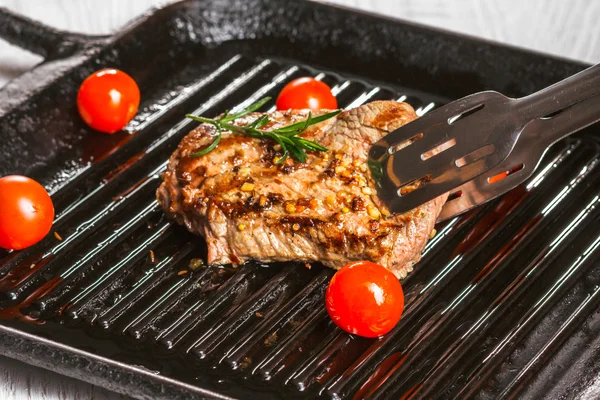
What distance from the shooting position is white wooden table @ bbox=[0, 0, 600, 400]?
6.85m

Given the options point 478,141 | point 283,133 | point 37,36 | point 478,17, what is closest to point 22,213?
point 283,133

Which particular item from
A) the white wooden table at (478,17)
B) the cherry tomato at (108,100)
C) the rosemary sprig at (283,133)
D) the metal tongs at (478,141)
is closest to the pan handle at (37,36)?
the cherry tomato at (108,100)

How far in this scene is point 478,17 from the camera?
7188 millimetres

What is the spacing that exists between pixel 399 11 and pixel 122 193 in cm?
337

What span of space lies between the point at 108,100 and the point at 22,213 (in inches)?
41.7

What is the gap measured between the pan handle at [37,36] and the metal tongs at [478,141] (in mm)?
2312

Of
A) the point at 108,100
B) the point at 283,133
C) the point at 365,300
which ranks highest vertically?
the point at 283,133

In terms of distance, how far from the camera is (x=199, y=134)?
181 inches

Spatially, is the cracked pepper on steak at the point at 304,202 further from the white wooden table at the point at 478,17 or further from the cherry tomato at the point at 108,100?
the white wooden table at the point at 478,17

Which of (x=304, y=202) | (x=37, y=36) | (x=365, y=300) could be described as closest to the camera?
(x=365, y=300)

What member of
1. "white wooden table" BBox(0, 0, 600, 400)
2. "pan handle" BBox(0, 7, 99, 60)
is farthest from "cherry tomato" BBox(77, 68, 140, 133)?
"white wooden table" BBox(0, 0, 600, 400)

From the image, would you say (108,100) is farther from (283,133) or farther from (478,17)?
(478,17)

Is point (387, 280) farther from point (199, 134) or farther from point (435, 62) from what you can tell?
point (435, 62)

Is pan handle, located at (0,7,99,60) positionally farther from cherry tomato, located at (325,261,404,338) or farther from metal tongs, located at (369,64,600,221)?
cherry tomato, located at (325,261,404,338)
